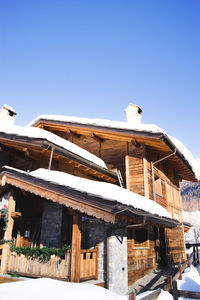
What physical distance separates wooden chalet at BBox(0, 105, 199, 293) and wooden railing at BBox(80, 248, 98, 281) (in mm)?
29

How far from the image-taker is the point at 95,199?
679cm

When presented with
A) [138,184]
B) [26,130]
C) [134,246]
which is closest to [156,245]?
[134,246]

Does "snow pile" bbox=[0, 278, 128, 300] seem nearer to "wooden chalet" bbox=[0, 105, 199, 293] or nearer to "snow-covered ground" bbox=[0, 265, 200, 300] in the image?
"snow-covered ground" bbox=[0, 265, 200, 300]

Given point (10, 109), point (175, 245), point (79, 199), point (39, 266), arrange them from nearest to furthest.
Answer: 1. point (79, 199)
2. point (39, 266)
3. point (175, 245)
4. point (10, 109)

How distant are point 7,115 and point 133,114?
8662 millimetres

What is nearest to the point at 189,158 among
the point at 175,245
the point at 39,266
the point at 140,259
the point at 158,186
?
the point at 158,186

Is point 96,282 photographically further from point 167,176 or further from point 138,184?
point 167,176

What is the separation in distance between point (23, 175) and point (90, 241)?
342 centimetres

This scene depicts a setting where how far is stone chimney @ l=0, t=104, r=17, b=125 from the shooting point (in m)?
16.4

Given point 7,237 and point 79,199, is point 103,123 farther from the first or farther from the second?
point 7,237

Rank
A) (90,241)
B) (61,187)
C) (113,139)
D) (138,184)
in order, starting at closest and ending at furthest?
(61,187) → (90,241) → (138,184) → (113,139)

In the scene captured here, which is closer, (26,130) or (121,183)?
(26,130)

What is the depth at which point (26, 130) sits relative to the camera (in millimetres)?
11781

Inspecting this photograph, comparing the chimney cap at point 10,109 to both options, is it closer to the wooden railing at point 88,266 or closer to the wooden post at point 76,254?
the wooden post at point 76,254
